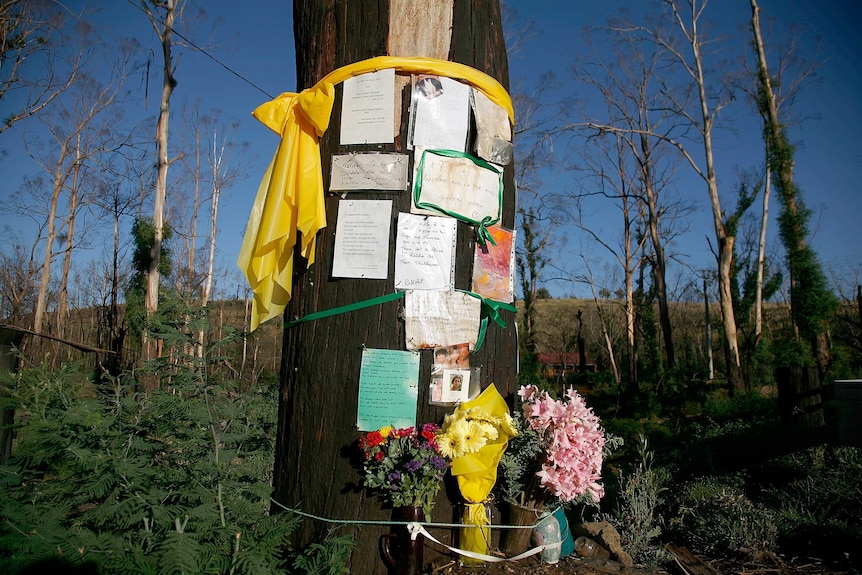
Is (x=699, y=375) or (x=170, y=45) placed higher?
(x=170, y=45)

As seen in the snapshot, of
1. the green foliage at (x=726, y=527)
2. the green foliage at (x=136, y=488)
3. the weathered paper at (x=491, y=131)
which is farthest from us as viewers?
the green foliage at (x=726, y=527)

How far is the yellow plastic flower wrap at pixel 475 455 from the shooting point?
2.32m

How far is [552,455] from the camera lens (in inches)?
96.2

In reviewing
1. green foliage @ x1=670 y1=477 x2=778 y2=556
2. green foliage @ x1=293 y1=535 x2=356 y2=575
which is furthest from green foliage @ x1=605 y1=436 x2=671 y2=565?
green foliage @ x1=293 y1=535 x2=356 y2=575

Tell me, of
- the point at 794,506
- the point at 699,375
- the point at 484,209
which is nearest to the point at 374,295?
the point at 484,209

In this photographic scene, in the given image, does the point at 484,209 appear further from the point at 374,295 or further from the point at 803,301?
the point at 803,301

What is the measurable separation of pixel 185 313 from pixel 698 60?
26.0 metres

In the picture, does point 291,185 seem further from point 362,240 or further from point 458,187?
point 458,187

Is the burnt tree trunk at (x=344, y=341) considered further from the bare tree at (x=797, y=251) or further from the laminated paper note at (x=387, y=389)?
the bare tree at (x=797, y=251)

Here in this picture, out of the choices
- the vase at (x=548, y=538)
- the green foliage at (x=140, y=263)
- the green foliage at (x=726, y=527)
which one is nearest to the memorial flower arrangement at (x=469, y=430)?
the vase at (x=548, y=538)

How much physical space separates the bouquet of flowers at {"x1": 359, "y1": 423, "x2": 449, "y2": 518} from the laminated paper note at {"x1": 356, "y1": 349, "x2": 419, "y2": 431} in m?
0.11

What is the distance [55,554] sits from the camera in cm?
169

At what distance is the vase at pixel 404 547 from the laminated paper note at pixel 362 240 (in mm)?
997

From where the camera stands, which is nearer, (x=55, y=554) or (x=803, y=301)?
(x=55, y=554)
